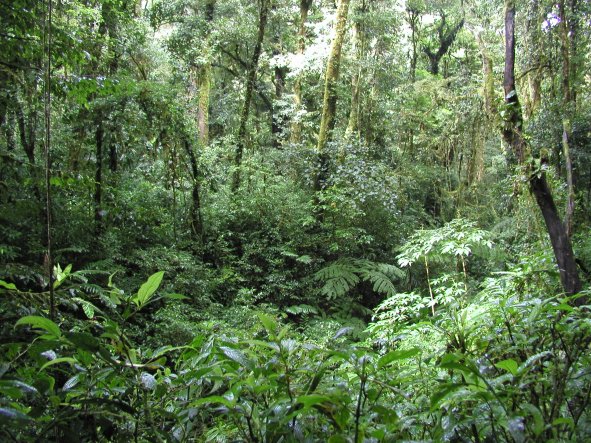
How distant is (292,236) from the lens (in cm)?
Answer: 850

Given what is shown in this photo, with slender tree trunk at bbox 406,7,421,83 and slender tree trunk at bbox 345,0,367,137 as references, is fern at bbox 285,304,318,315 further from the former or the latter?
slender tree trunk at bbox 406,7,421,83

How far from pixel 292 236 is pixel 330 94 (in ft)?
11.2

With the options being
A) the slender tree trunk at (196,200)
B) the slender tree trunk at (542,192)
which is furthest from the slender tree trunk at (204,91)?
the slender tree trunk at (542,192)

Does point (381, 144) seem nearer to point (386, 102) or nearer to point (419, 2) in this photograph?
point (386, 102)

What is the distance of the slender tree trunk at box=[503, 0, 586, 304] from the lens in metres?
3.56

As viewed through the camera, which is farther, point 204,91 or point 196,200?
point 204,91

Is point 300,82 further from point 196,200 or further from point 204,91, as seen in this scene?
point 196,200

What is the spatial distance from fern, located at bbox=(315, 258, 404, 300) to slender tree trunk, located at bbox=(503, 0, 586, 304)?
3.87 metres

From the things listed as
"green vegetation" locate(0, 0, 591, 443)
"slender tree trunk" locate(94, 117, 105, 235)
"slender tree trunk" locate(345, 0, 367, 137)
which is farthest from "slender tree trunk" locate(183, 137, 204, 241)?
"slender tree trunk" locate(345, 0, 367, 137)

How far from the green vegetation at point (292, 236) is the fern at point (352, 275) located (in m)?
0.05

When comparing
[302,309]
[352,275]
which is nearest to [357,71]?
[352,275]

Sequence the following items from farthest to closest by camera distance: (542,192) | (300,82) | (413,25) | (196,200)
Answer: (413,25) < (300,82) < (196,200) < (542,192)

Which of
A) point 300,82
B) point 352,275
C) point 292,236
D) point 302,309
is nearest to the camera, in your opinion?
point 302,309

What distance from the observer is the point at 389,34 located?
39.8 ft
